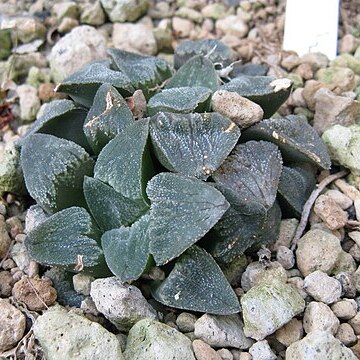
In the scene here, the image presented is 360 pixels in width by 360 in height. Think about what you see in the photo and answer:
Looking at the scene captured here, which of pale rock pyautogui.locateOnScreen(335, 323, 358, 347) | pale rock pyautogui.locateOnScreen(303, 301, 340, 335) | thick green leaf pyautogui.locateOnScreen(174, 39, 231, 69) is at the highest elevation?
thick green leaf pyautogui.locateOnScreen(174, 39, 231, 69)

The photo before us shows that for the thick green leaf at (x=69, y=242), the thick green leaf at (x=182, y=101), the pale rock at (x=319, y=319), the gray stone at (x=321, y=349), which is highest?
the thick green leaf at (x=182, y=101)

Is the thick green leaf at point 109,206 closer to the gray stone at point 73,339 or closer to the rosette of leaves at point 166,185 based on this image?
the rosette of leaves at point 166,185

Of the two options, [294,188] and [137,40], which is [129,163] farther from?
[137,40]

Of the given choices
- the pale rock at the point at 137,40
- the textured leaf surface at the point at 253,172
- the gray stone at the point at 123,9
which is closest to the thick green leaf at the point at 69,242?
the textured leaf surface at the point at 253,172

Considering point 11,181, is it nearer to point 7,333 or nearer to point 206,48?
point 7,333

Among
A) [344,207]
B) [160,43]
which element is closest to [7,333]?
[344,207]

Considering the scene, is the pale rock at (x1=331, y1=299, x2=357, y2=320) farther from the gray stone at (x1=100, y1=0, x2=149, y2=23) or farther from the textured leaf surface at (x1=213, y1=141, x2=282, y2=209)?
the gray stone at (x1=100, y1=0, x2=149, y2=23)

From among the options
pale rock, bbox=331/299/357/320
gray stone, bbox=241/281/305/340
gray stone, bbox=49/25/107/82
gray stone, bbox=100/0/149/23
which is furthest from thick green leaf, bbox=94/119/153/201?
gray stone, bbox=100/0/149/23
